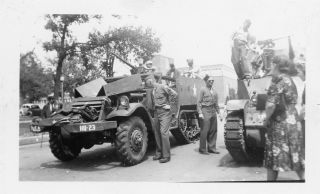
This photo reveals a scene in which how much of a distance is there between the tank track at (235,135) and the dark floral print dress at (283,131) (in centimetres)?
110

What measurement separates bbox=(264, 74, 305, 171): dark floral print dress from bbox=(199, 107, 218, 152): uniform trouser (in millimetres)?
2731

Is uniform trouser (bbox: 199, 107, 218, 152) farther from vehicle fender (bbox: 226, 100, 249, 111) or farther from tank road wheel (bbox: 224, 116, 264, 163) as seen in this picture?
vehicle fender (bbox: 226, 100, 249, 111)

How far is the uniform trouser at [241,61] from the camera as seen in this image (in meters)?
6.21

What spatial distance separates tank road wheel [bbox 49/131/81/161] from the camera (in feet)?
22.6

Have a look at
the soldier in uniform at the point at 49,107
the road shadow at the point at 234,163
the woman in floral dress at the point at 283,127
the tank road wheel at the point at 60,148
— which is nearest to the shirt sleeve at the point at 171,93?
the road shadow at the point at 234,163

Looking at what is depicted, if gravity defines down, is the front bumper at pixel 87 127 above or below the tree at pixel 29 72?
below

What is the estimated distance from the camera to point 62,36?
9312 millimetres

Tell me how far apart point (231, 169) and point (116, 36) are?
169 inches

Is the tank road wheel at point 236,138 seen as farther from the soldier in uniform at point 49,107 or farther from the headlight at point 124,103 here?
the soldier in uniform at point 49,107

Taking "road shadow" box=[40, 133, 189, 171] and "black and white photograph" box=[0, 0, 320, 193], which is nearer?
"black and white photograph" box=[0, 0, 320, 193]

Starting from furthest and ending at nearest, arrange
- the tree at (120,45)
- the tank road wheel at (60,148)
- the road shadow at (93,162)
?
the tree at (120,45) < the tank road wheel at (60,148) < the road shadow at (93,162)

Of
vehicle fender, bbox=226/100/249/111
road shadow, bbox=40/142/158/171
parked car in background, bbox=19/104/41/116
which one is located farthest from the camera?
parked car in background, bbox=19/104/41/116

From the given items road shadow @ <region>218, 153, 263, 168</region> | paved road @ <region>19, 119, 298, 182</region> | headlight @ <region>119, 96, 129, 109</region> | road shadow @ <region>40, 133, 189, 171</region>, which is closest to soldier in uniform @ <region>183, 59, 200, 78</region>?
road shadow @ <region>40, 133, 189, 171</region>

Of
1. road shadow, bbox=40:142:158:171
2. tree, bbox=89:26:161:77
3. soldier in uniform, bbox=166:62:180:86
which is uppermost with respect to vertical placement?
tree, bbox=89:26:161:77
